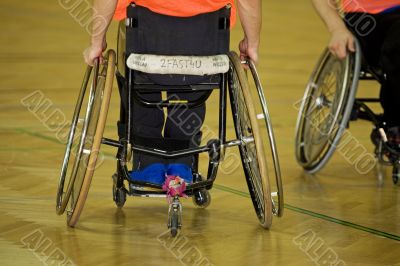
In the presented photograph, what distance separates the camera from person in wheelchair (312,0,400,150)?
446 centimetres

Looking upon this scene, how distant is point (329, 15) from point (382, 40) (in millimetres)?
516

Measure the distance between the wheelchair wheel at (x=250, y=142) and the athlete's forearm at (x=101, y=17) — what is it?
0.49 m

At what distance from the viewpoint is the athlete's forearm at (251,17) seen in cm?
368

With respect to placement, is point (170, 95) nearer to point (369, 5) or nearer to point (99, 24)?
point (99, 24)

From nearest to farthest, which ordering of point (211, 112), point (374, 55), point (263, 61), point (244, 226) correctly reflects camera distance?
point (244, 226) < point (374, 55) < point (211, 112) < point (263, 61)

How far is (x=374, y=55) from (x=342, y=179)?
0.64 metres

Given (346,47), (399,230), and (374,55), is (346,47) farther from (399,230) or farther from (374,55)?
(399,230)

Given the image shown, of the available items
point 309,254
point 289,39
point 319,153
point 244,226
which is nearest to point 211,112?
point 319,153

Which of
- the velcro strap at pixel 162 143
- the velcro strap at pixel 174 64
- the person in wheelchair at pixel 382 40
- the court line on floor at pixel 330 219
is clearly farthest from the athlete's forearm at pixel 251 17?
the court line on floor at pixel 330 219

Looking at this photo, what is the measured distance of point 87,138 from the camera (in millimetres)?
3650

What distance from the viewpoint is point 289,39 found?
9.52 metres

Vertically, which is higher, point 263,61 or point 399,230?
point 399,230

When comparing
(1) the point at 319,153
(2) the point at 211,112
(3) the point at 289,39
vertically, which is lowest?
(3) the point at 289,39

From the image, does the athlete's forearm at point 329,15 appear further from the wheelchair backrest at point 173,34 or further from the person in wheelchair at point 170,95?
the wheelchair backrest at point 173,34
